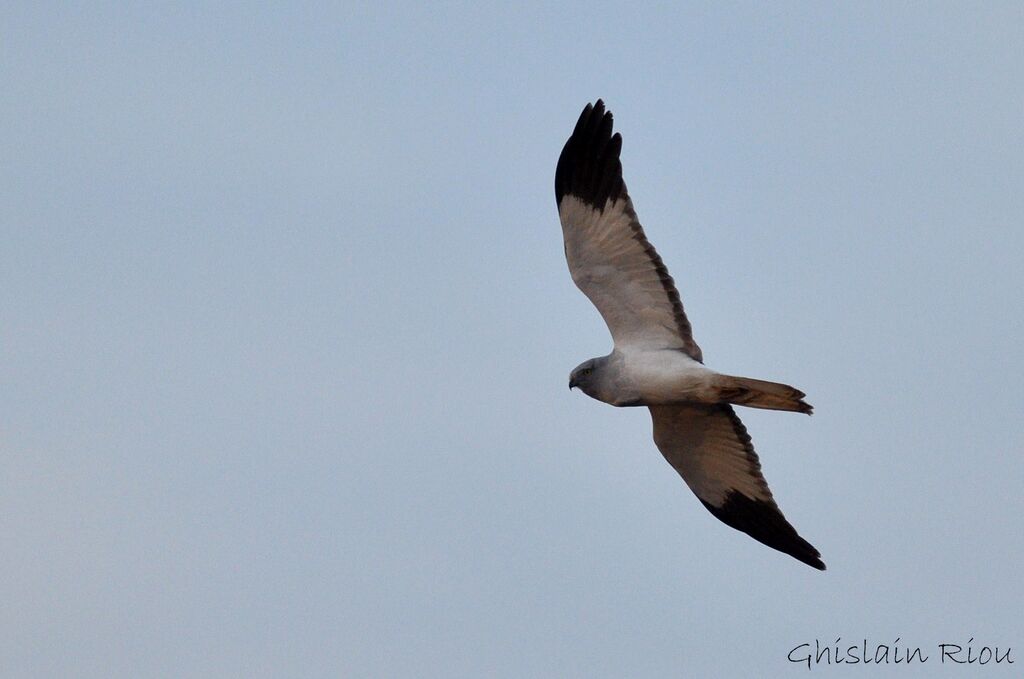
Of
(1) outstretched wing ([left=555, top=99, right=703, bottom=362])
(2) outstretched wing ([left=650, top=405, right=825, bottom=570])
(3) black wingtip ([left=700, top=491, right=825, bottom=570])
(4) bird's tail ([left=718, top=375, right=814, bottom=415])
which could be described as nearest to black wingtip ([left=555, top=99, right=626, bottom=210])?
(1) outstretched wing ([left=555, top=99, right=703, bottom=362])

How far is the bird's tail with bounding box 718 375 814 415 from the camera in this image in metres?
13.4

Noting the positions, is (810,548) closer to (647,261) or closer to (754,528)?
(754,528)

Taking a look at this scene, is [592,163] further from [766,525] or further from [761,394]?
[766,525]

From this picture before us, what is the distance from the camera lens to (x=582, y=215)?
563 inches

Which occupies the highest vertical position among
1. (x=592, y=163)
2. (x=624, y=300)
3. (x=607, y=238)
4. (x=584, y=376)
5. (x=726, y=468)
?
(x=592, y=163)

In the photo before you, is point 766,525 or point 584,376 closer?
point 584,376

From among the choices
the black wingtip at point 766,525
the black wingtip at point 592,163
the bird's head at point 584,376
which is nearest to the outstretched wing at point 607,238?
the black wingtip at point 592,163

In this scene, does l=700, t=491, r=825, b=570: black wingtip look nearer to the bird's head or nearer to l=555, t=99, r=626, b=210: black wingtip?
the bird's head

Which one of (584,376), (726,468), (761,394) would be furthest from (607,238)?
(726,468)

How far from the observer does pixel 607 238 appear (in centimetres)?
1432

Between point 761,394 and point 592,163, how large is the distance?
2.87m

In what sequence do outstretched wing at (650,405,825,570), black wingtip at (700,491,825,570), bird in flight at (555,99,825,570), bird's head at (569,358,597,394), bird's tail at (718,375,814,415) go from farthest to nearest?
black wingtip at (700,491,825,570) → outstretched wing at (650,405,825,570) → bird's head at (569,358,597,394) → bird in flight at (555,99,825,570) → bird's tail at (718,375,814,415)

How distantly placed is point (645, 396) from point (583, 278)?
4.49ft

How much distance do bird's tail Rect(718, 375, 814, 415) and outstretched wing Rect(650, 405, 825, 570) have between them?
125cm
